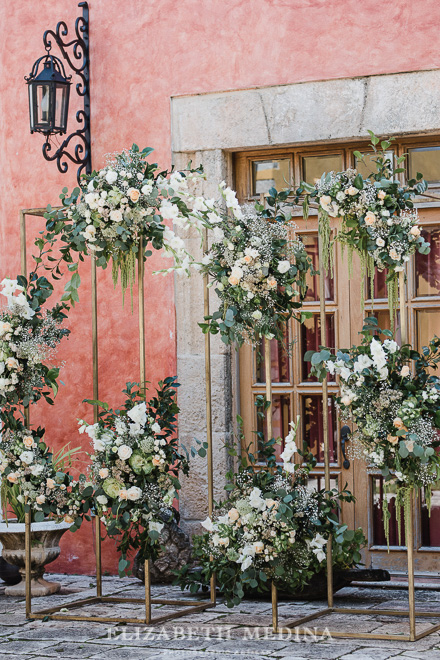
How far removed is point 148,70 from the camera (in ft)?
19.8

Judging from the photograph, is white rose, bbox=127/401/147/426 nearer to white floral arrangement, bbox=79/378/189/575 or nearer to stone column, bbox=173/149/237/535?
white floral arrangement, bbox=79/378/189/575

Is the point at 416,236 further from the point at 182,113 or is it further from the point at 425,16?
the point at 182,113

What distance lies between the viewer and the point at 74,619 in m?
4.89

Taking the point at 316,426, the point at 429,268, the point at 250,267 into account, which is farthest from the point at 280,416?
the point at 250,267

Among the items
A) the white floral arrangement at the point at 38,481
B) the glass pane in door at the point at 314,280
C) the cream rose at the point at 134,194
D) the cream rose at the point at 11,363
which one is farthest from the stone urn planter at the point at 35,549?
the cream rose at the point at 134,194

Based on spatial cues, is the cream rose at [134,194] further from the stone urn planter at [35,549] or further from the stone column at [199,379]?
the stone urn planter at [35,549]

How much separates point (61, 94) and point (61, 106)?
0.22ft

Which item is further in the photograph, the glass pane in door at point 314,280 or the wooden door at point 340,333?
the glass pane in door at point 314,280

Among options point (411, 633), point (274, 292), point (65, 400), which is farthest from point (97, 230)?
point (411, 633)

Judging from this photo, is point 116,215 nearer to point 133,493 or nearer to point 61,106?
point 133,493

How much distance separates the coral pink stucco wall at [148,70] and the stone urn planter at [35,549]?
0.51 m

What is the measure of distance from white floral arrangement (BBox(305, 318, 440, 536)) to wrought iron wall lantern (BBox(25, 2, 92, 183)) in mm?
2442

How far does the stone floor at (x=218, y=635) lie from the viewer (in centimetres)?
414

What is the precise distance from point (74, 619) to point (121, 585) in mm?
904
